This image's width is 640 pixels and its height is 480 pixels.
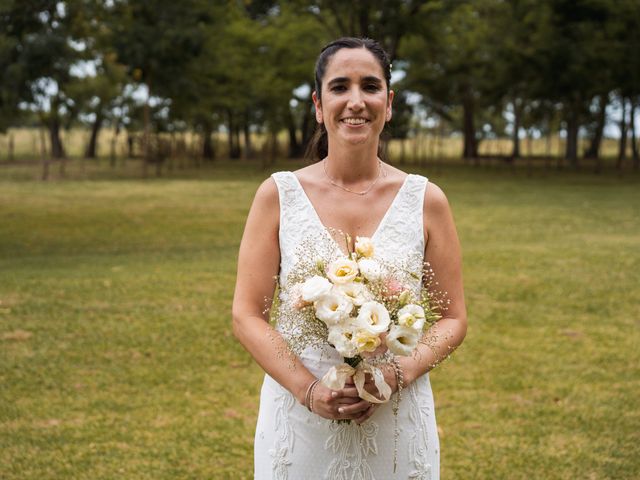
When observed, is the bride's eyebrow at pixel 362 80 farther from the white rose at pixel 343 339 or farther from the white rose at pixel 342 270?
the white rose at pixel 343 339

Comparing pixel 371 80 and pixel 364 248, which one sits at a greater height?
pixel 371 80

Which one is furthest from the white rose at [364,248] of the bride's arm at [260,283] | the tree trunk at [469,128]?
the tree trunk at [469,128]

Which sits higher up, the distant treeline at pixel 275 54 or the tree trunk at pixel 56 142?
the distant treeline at pixel 275 54

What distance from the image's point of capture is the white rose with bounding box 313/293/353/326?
2.52 m

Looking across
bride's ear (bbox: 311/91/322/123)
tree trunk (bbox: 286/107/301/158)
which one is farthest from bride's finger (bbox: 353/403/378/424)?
tree trunk (bbox: 286/107/301/158)

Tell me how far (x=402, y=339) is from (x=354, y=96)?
859mm

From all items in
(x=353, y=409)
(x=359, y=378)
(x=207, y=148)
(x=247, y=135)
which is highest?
(x=247, y=135)

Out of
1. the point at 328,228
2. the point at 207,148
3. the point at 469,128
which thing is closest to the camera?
the point at 328,228

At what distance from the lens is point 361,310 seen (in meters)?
2.51

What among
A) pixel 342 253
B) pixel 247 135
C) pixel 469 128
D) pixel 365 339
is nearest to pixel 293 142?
pixel 247 135

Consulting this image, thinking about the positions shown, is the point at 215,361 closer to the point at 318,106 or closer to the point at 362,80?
the point at 318,106

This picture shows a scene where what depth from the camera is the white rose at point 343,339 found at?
2.54 metres

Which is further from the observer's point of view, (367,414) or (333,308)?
(367,414)

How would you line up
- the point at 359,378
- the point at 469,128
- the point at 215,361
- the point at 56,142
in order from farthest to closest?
the point at 469,128
the point at 56,142
the point at 215,361
the point at 359,378
